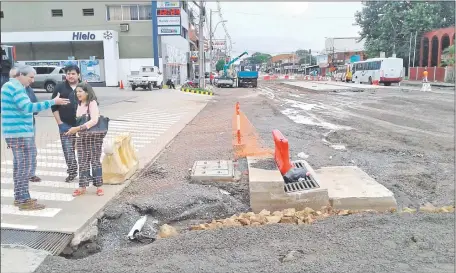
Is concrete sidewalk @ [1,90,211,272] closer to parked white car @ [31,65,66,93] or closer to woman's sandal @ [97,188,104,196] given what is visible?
woman's sandal @ [97,188,104,196]

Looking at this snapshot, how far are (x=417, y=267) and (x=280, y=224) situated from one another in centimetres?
152

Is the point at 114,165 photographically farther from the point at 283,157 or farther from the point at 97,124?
the point at 283,157

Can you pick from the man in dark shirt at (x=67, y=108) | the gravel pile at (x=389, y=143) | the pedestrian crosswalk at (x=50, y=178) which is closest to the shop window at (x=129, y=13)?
the gravel pile at (x=389, y=143)

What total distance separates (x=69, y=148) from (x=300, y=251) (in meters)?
3.95

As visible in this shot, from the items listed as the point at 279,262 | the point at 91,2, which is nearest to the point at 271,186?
the point at 279,262

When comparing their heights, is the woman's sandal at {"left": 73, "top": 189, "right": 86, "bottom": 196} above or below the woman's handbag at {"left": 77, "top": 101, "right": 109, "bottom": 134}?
below

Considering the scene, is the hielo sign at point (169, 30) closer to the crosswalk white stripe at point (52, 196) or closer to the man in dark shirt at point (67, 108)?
the man in dark shirt at point (67, 108)

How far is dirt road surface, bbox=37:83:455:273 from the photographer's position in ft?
12.5

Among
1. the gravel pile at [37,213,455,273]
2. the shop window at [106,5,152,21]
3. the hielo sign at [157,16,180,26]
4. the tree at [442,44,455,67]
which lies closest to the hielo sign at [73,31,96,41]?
the shop window at [106,5,152,21]

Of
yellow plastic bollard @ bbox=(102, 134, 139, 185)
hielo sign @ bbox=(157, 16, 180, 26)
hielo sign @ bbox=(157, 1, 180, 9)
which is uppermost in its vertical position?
hielo sign @ bbox=(157, 1, 180, 9)

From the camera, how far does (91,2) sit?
3806cm

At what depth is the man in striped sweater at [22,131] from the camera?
3.47m

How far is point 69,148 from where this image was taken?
20.4 ft

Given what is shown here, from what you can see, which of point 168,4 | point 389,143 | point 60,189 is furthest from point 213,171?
point 168,4
